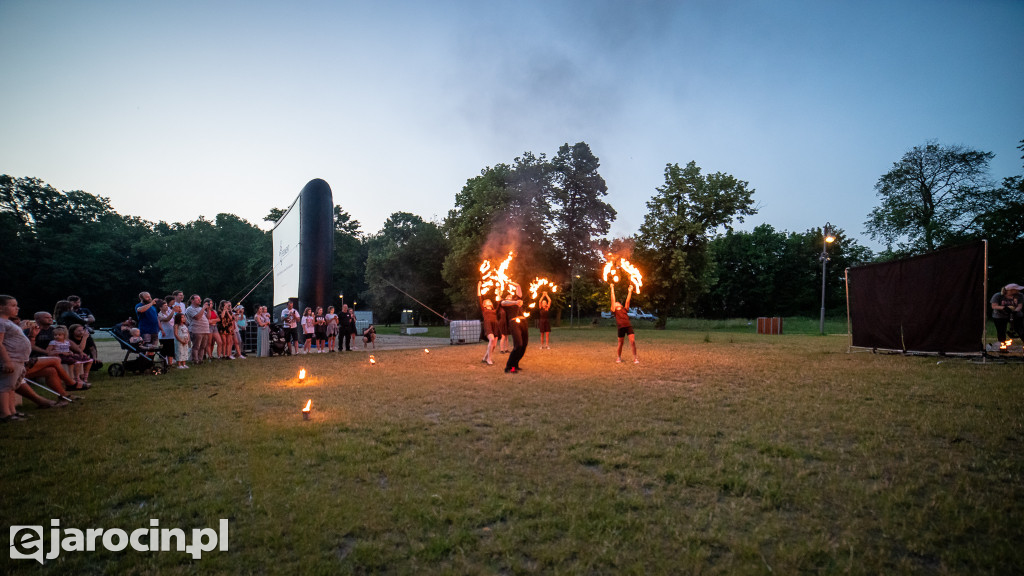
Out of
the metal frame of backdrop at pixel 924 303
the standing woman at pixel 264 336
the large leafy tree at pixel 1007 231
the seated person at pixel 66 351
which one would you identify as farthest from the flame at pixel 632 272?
the large leafy tree at pixel 1007 231

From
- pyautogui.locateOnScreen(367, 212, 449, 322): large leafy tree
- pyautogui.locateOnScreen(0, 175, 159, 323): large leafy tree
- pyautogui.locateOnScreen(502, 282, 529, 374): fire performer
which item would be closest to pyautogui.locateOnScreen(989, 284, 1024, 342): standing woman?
pyautogui.locateOnScreen(502, 282, 529, 374): fire performer

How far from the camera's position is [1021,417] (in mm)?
6023

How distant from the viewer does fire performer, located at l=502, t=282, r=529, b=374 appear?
11.2 meters

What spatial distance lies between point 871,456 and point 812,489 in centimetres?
135

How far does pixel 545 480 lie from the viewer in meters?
4.12

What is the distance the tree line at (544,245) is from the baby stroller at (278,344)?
967 centimetres

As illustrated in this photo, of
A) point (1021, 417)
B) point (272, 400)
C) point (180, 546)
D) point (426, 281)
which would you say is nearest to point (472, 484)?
point (180, 546)

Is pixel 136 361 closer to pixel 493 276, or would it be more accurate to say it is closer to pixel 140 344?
pixel 140 344

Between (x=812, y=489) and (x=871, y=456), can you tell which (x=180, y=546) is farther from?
(x=871, y=456)

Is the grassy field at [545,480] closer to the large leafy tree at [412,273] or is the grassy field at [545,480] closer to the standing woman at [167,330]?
the standing woman at [167,330]

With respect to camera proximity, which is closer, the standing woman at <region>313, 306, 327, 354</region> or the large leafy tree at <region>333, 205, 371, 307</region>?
the standing woman at <region>313, 306, 327, 354</region>

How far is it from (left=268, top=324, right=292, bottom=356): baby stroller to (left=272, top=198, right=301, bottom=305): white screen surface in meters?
3.07

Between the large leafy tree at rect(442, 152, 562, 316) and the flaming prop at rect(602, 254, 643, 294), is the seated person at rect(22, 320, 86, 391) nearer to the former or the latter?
the flaming prop at rect(602, 254, 643, 294)

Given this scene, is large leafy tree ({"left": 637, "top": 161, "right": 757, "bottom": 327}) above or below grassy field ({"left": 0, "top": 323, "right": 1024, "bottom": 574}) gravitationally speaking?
above
